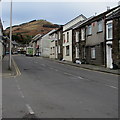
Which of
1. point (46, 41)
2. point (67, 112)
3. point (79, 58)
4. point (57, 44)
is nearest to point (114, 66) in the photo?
point (79, 58)

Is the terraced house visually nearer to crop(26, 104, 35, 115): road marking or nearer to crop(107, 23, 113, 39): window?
crop(107, 23, 113, 39): window

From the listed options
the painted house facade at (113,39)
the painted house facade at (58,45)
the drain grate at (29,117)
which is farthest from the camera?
the painted house facade at (58,45)

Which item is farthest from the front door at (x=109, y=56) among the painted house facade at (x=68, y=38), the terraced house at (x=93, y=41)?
the painted house facade at (x=68, y=38)

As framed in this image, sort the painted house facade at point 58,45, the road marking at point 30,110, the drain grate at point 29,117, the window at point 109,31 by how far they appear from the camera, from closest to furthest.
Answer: the drain grate at point 29,117, the road marking at point 30,110, the window at point 109,31, the painted house facade at point 58,45

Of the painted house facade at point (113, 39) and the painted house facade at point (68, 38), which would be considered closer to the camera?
the painted house facade at point (113, 39)

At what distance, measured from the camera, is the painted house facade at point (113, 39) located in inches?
912

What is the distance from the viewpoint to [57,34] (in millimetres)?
52438

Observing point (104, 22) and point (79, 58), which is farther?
point (79, 58)

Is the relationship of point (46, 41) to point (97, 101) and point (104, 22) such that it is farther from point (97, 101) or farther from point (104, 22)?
point (97, 101)

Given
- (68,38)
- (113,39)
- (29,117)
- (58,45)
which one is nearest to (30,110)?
(29,117)

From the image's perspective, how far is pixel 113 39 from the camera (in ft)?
78.7

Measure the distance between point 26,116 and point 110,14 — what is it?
21.9m

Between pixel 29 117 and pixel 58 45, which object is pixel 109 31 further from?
pixel 58 45

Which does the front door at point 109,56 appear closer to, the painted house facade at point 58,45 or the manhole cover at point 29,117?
the manhole cover at point 29,117
